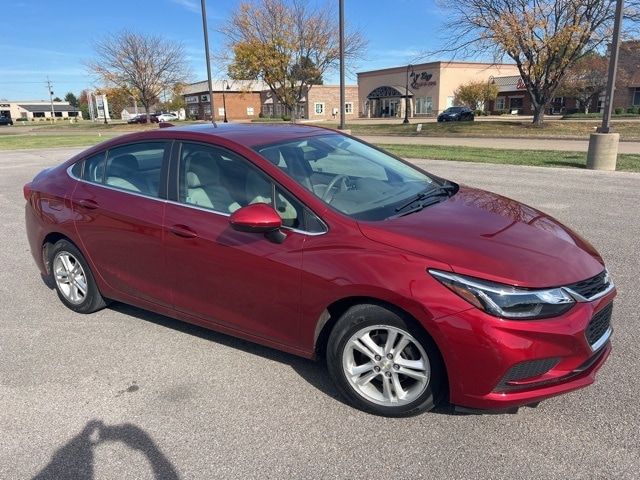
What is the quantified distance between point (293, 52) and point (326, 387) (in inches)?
1578

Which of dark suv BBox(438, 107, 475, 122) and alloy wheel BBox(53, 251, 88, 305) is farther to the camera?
dark suv BBox(438, 107, 475, 122)

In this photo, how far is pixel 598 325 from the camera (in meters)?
2.78

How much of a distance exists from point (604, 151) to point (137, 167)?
40.7 feet

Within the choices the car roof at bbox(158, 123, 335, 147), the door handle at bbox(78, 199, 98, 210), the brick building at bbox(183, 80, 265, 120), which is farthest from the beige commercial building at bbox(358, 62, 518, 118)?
the door handle at bbox(78, 199, 98, 210)

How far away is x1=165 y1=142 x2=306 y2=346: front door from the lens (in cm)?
311

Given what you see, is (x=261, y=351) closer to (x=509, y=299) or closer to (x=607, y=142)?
(x=509, y=299)

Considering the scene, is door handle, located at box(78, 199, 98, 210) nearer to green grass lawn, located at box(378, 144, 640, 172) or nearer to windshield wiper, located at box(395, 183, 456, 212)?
windshield wiper, located at box(395, 183, 456, 212)

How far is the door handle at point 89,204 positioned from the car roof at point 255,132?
812 millimetres

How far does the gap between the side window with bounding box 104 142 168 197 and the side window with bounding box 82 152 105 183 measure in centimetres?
7

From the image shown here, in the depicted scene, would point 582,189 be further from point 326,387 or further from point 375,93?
point 375,93

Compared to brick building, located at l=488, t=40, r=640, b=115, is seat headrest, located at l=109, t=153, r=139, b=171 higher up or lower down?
lower down

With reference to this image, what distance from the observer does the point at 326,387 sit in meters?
3.28

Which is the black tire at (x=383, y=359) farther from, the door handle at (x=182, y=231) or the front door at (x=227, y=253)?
the door handle at (x=182, y=231)

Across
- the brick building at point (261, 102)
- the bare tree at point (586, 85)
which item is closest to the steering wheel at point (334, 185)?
the bare tree at point (586, 85)
